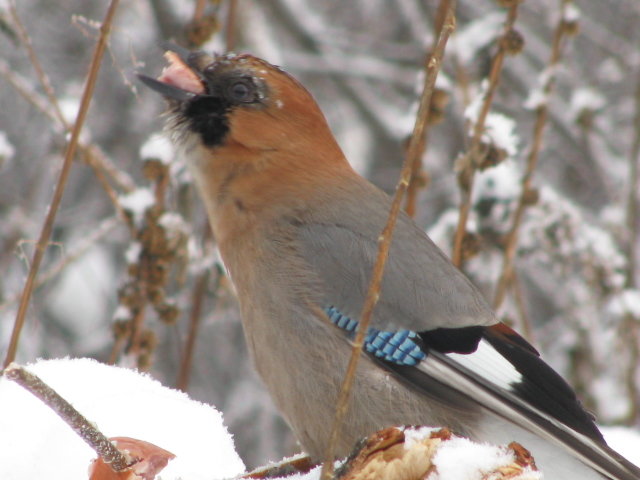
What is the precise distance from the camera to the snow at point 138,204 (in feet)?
12.0

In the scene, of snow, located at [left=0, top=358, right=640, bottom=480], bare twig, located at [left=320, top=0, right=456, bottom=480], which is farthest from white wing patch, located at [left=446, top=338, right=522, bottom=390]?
bare twig, located at [left=320, top=0, right=456, bottom=480]

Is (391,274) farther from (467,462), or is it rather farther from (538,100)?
(467,462)

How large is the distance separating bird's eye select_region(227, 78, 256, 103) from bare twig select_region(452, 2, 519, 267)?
32.1 inches

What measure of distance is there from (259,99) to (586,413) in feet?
5.29

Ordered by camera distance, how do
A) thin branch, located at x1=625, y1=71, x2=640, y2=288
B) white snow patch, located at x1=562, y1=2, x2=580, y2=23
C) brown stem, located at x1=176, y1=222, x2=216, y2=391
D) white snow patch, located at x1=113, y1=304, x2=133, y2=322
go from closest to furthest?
1. white snow patch, located at x1=113, y1=304, x2=133, y2=322
2. white snow patch, located at x1=562, y1=2, x2=580, y2=23
3. brown stem, located at x1=176, y1=222, x2=216, y2=391
4. thin branch, located at x1=625, y1=71, x2=640, y2=288

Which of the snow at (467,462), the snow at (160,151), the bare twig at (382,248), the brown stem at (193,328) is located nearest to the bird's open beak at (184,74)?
the snow at (160,151)

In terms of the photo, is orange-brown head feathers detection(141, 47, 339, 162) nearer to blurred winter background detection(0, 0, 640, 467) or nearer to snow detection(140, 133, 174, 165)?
snow detection(140, 133, 174, 165)

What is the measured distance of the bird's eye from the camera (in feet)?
11.6

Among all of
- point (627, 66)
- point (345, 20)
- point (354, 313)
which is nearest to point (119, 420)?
point (354, 313)

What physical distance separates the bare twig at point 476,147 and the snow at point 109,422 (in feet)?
4.36

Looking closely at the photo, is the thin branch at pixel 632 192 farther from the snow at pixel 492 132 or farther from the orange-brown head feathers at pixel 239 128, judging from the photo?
the orange-brown head feathers at pixel 239 128

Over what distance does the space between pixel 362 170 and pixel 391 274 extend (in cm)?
451

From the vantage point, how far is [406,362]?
2900 mm

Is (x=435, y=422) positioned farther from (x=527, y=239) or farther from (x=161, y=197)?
(x=527, y=239)
